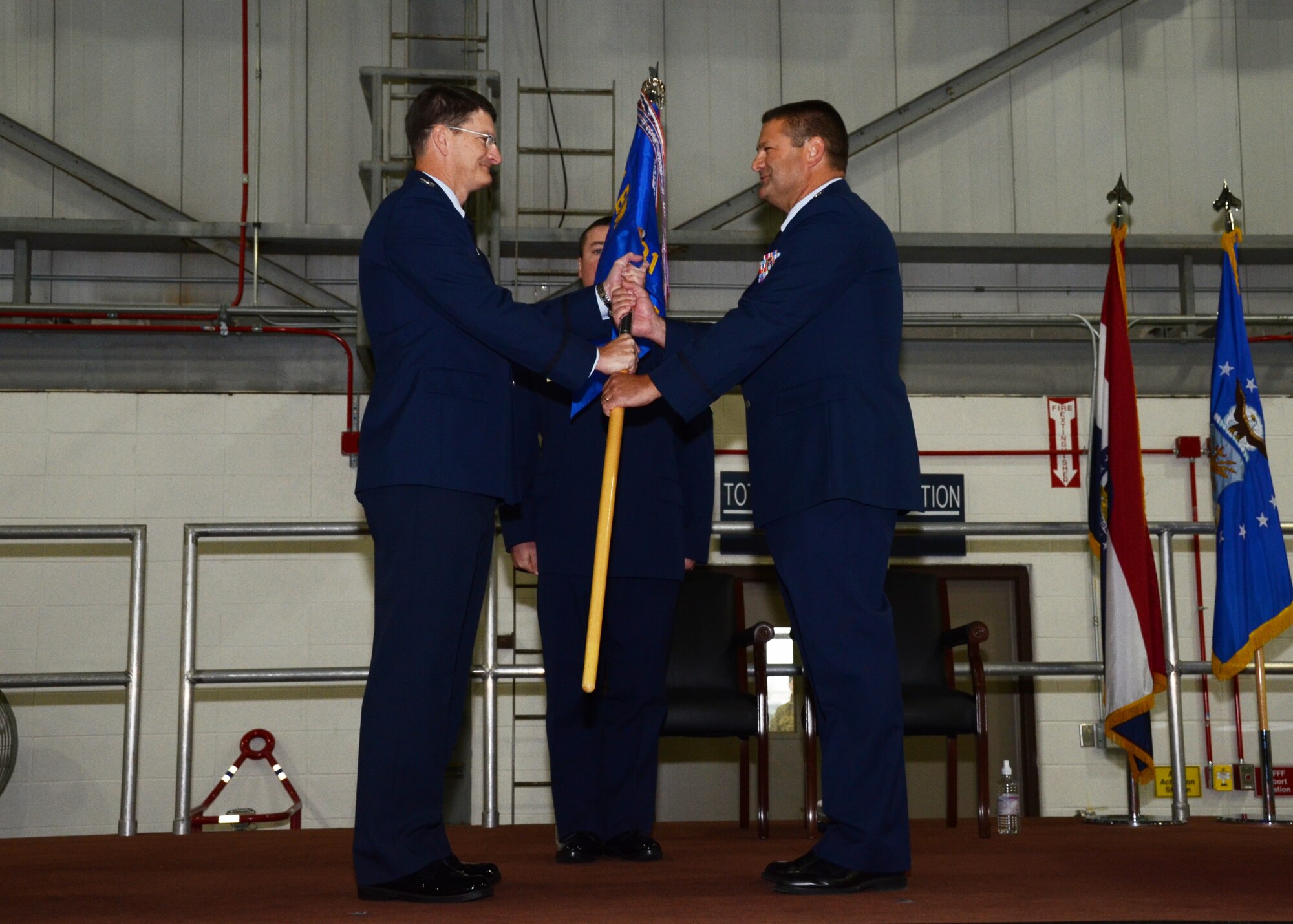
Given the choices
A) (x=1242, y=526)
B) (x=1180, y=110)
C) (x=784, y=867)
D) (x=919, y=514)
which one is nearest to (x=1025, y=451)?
(x=919, y=514)

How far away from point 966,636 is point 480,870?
1999 millimetres

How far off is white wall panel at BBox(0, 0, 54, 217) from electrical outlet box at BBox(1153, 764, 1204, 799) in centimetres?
651

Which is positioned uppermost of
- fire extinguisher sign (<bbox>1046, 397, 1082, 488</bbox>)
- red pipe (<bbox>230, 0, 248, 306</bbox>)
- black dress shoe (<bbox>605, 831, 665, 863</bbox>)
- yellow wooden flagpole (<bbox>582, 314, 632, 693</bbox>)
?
red pipe (<bbox>230, 0, 248, 306</bbox>)

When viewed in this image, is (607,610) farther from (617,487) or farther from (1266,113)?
(1266,113)

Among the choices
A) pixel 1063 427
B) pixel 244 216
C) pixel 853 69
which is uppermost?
pixel 853 69

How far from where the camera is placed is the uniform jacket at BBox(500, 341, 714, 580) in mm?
2949

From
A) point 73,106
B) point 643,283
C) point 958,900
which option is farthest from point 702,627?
point 73,106

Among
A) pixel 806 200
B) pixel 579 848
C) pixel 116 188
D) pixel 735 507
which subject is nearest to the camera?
pixel 806 200

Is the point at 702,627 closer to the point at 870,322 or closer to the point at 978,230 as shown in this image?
the point at 870,322

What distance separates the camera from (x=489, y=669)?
12.1ft

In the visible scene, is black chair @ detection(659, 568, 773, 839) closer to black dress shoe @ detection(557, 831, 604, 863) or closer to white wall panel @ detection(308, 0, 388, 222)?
black dress shoe @ detection(557, 831, 604, 863)

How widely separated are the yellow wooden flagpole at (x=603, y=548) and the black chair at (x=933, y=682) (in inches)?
49.2

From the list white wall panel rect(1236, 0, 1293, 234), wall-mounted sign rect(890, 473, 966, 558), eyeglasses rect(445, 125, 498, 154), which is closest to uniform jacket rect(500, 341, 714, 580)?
eyeglasses rect(445, 125, 498, 154)

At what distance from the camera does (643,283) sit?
2846 mm
